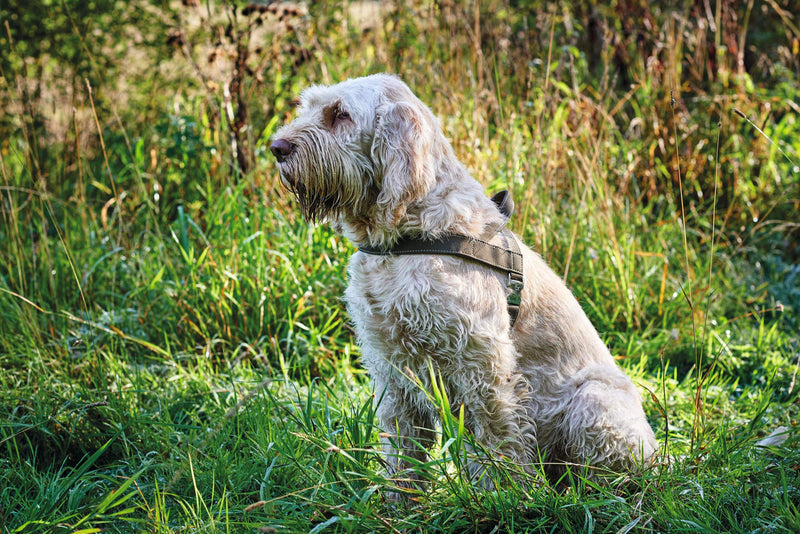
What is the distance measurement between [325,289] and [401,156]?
5.59 ft

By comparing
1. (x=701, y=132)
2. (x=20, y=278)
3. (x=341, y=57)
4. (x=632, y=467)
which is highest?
(x=341, y=57)

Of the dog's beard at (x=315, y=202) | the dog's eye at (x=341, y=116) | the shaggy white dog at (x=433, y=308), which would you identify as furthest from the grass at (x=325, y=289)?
the dog's eye at (x=341, y=116)

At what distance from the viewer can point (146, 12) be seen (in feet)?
22.1

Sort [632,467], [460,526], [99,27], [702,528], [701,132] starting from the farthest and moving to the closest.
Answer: [99,27]
[701,132]
[632,467]
[460,526]
[702,528]

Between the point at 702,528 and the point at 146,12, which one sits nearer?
the point at 702,528

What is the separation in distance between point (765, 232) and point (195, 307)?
14.3ft

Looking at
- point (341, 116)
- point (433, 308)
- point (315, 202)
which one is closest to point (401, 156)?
point (341, 116)

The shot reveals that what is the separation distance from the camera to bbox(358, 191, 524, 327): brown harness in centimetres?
270

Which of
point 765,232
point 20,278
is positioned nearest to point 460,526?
point 20,278

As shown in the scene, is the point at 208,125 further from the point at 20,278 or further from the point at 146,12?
the point at 146,12

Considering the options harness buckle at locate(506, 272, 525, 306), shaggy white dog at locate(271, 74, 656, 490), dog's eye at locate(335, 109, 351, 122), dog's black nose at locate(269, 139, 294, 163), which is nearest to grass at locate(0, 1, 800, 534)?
shaggy white dog at locate(271, 74, 656, 490)

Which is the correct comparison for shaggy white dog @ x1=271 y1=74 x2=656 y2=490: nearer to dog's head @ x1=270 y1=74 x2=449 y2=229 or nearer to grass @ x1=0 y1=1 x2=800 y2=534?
dog's head @ x1=270 y1=74 x2=449 y2=229

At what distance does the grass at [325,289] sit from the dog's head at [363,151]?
872mm

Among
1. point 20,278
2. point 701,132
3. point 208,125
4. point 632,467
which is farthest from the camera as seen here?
point 701,132
